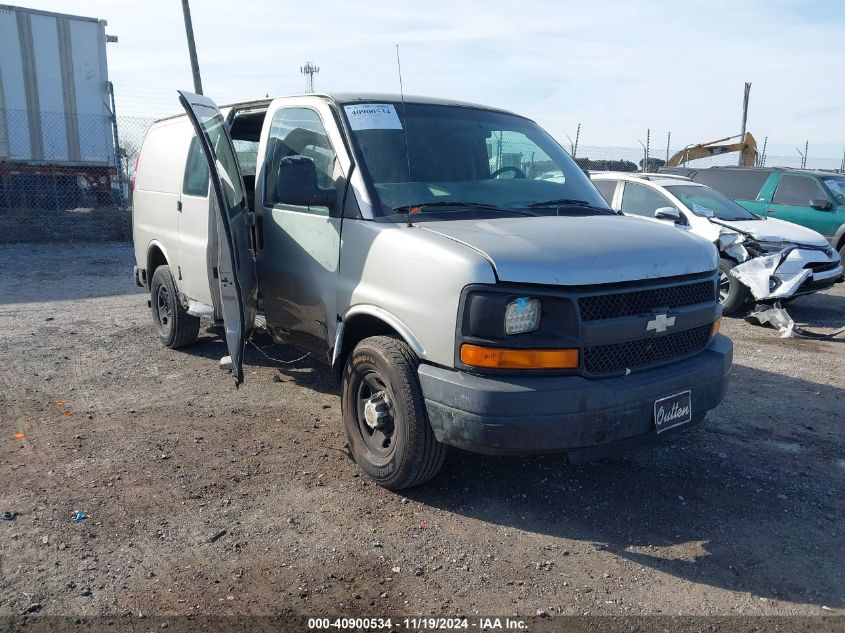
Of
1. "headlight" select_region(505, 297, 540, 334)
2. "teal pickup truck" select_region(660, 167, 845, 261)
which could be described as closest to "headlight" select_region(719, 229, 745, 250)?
"teal pickup truck" select_region(660, 167, 845, 261)

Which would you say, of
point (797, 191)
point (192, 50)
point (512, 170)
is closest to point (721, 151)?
point (797, 191)

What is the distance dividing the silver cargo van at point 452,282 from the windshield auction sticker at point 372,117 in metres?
0.01

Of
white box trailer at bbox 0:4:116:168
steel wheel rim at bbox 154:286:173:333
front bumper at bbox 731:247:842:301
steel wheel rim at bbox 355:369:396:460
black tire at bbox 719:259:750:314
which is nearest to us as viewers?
steel wheel rim at bbox 355:369:396:460

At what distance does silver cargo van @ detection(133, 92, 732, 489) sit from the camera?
322cm

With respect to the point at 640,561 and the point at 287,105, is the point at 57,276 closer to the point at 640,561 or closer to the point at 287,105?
the point at 287,105

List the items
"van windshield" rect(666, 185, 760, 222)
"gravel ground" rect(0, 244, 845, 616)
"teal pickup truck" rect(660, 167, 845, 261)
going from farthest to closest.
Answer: "teal pickup truck" rect(660, 167, 845, 261), "van windshield" rect(666, 185, 760, 222), "gravel ground" rect(0, 244, 845, 616)

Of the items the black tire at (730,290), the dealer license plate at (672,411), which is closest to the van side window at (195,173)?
the dealer license plate at (672,411)

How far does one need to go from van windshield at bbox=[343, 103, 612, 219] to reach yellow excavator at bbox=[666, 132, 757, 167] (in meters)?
18.1

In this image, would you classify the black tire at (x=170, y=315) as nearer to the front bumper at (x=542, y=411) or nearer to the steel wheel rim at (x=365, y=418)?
the steel wheel rim at (x=365, y=418)

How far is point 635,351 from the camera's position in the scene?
3.50 meters

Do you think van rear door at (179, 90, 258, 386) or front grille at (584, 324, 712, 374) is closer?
front grille at (584, 324, 712, 374)

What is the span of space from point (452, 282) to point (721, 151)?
2124 centimetres

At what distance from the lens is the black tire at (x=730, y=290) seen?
866 cm

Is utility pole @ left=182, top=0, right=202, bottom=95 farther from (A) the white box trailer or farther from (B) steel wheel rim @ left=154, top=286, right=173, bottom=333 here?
Answer: (B) steel wheel rim @ left=154, top=286, right=173, bottom=333
